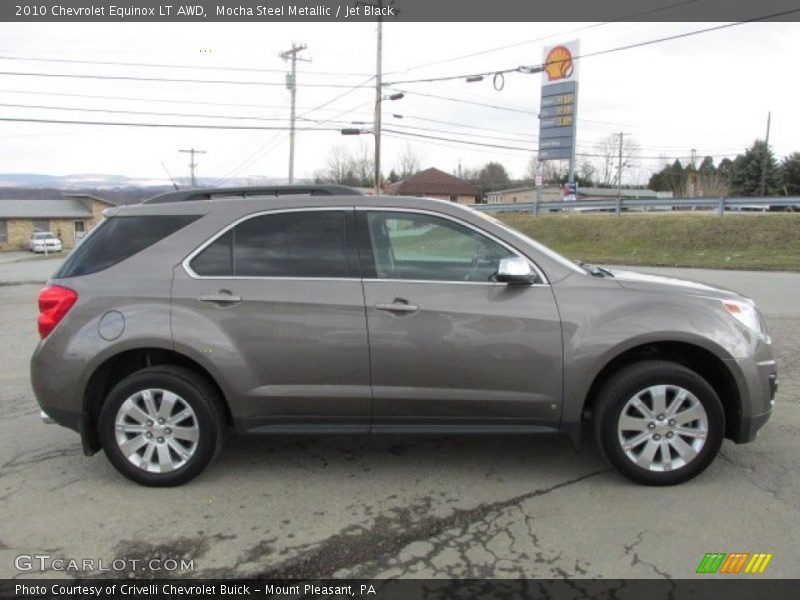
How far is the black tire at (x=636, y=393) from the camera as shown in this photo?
362cm

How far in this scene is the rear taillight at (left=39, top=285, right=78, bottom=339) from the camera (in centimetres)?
376

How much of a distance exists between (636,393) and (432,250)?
1492 millimetres

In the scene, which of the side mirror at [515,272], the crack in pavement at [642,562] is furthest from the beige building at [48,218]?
the crack in pavement at [642,562]

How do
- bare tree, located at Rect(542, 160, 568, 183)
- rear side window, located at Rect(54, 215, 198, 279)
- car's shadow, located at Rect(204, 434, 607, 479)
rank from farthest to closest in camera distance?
bare tree, located at Rect(542, 160, 568, 183)
car's shadow, located at Rect(204, 434, 607, 479)
rear side window, located at Rect(54, 215, 198, 279)

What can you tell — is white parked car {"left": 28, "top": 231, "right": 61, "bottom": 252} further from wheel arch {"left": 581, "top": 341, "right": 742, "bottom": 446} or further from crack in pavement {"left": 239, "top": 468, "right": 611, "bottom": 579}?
wheel arch {"left": 581, "top": 341, "right": 742, "bottom": 446}

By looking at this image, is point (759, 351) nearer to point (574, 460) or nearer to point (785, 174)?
point (574, 460)

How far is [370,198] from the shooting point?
12.9 feet

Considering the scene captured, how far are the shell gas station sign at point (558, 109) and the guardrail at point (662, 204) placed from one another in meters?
6.31

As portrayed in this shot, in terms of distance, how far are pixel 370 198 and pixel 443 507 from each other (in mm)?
1911

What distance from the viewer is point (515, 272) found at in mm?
3586

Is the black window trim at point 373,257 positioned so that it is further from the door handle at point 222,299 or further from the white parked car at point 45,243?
the white parked car at point 45,243

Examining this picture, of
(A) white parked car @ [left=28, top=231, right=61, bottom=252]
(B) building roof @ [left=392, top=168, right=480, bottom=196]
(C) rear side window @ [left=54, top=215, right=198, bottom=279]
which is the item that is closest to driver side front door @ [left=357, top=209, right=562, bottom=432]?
(C) rear side window @ [left=54, top=215, right=198, bottom=279]

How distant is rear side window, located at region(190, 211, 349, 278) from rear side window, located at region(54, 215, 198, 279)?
12.6 inches
